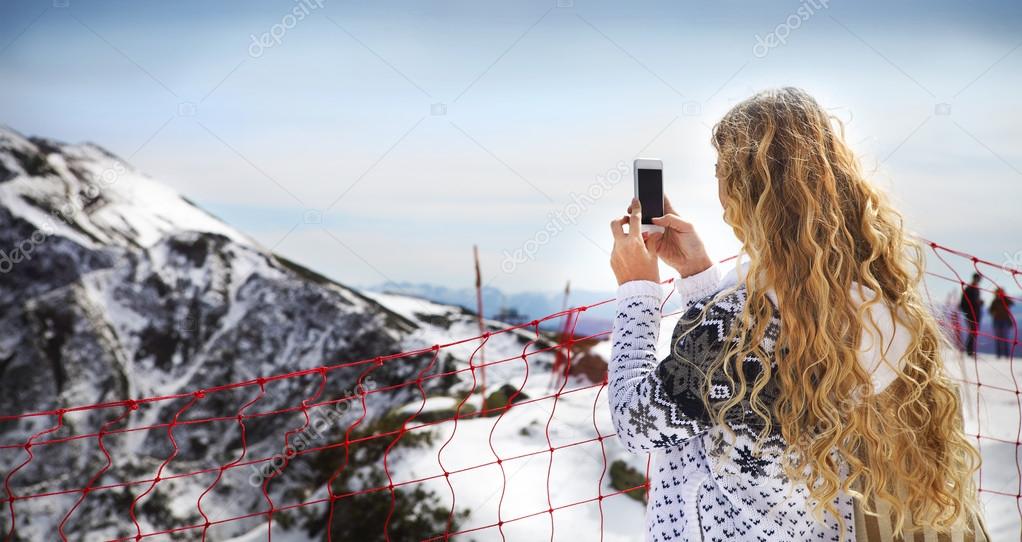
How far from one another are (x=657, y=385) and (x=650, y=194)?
0.42m

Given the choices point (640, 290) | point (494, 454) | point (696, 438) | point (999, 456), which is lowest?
point (999, 456)

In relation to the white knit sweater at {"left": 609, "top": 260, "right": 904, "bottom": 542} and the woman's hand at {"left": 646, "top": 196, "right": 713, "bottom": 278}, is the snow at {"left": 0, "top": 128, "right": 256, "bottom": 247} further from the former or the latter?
the white knit sweater at {"left": 609, "top": 260, "right": 904, "bottom": 542}

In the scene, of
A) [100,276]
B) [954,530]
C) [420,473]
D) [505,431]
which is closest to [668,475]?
[954,530]

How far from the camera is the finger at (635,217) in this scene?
3.60 feet

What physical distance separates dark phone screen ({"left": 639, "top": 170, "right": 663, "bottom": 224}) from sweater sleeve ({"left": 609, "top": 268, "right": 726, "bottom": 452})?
11.0 inches

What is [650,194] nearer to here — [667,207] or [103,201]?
[667,207]

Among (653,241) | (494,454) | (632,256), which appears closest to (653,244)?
(653,241)

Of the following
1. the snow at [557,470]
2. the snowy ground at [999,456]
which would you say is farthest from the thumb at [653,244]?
the snow at [557,470]

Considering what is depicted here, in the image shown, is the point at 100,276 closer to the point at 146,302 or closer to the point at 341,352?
the point at 146,302

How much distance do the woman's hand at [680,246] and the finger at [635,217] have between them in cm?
6

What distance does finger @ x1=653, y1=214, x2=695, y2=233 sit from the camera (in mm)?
1187

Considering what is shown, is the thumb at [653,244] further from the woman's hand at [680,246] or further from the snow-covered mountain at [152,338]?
the snow-covered mountain at [152,338]

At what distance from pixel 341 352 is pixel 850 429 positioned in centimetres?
1346

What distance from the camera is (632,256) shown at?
3.46 feet
